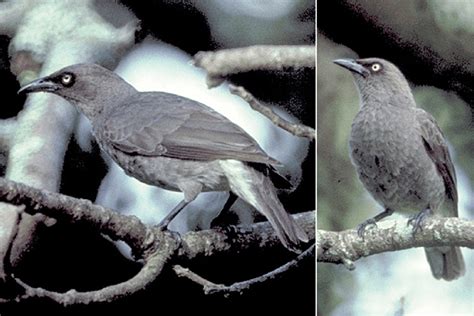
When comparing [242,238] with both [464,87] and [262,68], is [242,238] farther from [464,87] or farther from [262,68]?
[464,87]

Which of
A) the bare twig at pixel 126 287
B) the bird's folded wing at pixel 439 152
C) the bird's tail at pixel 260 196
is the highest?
the bird's folded wing at pixel 439 152

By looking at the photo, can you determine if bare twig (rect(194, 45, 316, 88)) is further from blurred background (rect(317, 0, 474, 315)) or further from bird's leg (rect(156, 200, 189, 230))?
bird's leg (rect(156, 200, 189, 230))

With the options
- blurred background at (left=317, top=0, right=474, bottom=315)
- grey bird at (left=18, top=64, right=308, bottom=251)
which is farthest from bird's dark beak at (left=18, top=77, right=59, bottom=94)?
blurred background at (left=317, top=0, right=474, bottom=315)

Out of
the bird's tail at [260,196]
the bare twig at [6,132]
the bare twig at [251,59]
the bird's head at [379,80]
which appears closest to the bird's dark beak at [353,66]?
the bird's head at [379,80]

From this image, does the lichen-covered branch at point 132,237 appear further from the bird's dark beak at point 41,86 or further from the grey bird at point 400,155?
the grey bird at point 400,155

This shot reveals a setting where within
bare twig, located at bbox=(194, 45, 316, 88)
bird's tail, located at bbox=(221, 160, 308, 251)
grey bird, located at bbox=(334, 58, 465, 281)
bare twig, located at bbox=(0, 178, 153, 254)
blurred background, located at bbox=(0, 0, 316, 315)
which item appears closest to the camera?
bare twig, located at bbox=(0, 178, 153, 254)

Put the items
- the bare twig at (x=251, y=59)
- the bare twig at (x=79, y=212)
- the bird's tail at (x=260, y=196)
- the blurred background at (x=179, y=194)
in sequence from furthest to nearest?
the bare twig at (x=251, y=59) < the bird's tail at (x=260, y=196) < the blurred background at (x=179, y=194) < the bare twig at (x=79, y=212)

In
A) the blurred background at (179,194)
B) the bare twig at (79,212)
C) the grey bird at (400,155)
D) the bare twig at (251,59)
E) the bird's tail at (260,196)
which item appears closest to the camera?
the bare twig at (79,212)

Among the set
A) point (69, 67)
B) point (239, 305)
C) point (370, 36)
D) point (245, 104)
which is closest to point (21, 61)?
point (69, 67)
